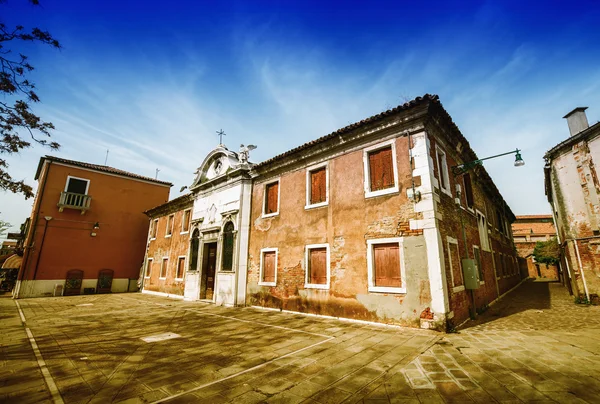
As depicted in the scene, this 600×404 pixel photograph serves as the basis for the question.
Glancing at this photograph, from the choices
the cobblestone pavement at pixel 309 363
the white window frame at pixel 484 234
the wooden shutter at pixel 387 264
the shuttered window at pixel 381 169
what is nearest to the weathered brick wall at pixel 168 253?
the cobblestone pavement at pixel 309 363

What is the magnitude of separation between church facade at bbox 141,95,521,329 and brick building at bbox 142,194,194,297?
454 cm

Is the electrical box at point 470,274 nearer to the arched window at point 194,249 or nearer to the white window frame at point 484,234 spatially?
the white window frame at point 484,234

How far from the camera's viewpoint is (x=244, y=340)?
6320mm

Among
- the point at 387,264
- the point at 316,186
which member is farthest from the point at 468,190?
the point at 316,186

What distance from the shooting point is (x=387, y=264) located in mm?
7926

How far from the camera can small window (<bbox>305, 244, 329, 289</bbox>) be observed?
933 cm

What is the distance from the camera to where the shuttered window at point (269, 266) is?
1126 centimetres

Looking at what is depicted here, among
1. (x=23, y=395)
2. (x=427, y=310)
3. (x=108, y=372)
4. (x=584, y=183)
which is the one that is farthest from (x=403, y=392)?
(x=584, y=183)

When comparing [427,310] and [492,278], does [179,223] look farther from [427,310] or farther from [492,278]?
Result: [492,278]

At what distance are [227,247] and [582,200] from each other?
51.2 feet

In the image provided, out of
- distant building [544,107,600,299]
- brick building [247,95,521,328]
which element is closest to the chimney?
distant building [544,107,600,299]

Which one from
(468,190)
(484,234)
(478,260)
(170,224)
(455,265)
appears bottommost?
(455,265)

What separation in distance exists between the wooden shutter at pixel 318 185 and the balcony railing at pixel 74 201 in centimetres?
1825

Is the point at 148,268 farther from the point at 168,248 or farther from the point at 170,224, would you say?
the point at 170,224
